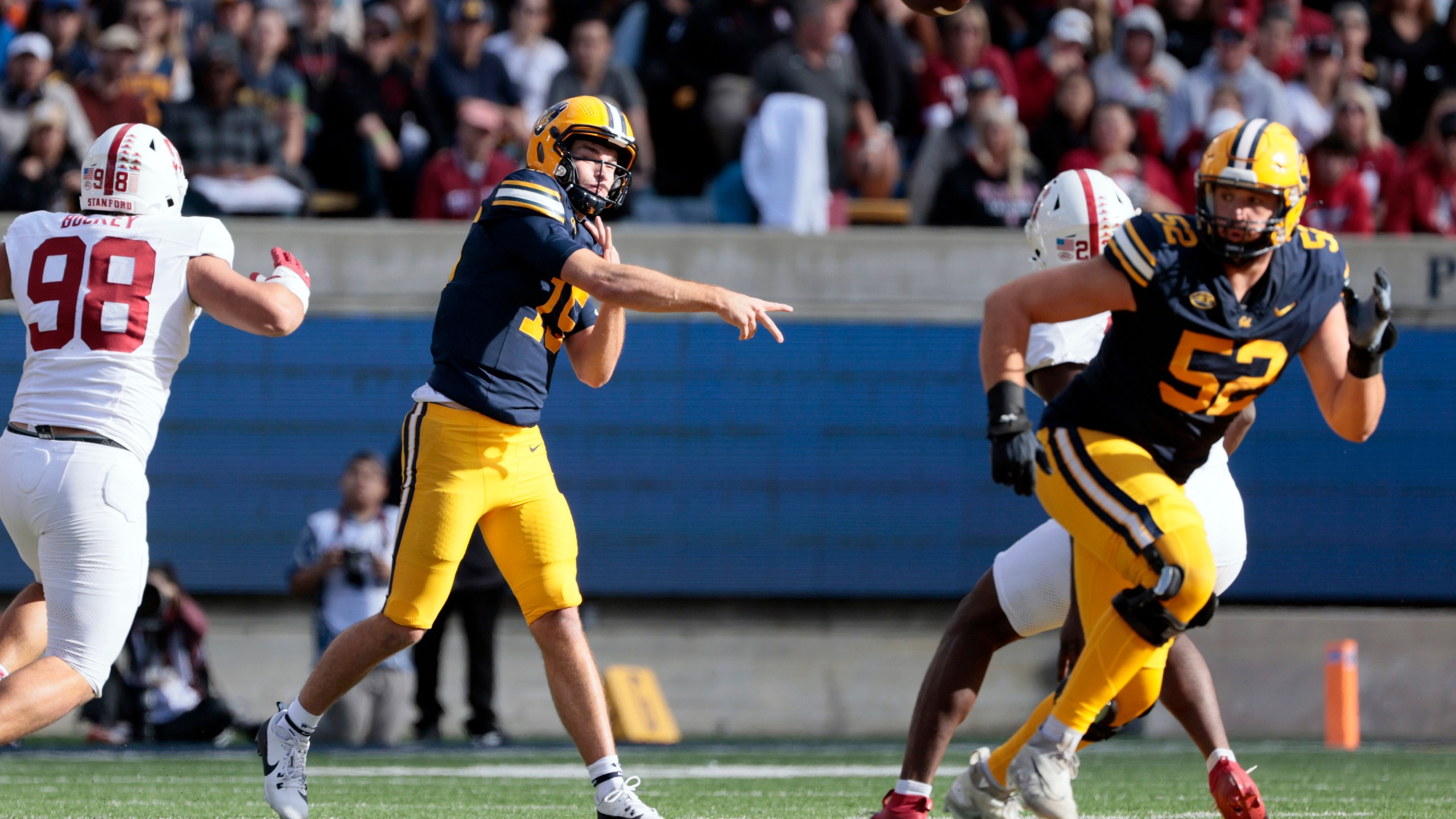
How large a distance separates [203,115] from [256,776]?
16.8ft

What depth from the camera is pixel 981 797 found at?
15.9 ft

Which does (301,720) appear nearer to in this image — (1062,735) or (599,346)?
(599,346)

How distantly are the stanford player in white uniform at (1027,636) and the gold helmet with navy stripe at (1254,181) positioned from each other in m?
0.51

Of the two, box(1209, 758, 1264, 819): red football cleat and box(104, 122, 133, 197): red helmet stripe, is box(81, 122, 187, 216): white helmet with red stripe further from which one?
box(1209, 758, 1264, 819): red football cleat

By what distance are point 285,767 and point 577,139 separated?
189 cm

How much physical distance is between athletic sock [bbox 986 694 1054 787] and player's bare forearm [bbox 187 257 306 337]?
7.10 ft

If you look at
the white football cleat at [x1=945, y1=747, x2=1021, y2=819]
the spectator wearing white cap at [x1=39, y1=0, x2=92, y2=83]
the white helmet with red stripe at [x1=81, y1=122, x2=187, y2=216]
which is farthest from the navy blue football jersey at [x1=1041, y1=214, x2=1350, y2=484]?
the spectator wearing white cap at [x1=39, y1=0, x2=92, y2=83]

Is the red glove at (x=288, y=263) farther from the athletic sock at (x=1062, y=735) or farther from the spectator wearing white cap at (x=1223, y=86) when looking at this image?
the spectator wearing white cap at (x=1223, y=86)

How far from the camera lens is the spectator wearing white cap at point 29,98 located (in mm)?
11055

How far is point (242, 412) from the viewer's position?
10.8m

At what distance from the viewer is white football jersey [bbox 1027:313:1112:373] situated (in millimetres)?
5117

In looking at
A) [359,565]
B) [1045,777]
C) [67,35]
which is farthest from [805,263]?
[1045,777]

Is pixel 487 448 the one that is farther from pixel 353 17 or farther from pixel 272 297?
pixel 353 17

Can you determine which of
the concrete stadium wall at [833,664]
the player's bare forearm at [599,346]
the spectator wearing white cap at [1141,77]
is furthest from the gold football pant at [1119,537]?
the spectator wearing white cap at [1141,77]
